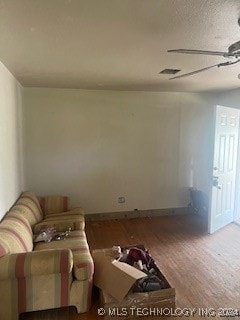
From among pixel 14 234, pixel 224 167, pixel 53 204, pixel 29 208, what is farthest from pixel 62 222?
pixel 224 167

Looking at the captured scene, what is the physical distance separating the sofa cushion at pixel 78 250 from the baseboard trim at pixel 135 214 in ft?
4.77

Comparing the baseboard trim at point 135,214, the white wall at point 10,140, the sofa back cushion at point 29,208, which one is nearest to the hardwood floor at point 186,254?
the baseboard trim at point 135,214

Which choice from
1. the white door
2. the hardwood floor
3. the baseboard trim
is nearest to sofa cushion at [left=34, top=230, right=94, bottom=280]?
the hardwood floor

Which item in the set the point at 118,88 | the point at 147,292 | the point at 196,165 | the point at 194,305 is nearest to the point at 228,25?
the point at 147,292

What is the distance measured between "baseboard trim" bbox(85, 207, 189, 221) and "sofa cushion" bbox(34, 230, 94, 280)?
1454mm

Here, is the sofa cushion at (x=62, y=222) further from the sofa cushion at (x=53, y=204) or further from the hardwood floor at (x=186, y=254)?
the hardwood floor at (x=186, y=254)

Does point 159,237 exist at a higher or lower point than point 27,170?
lower

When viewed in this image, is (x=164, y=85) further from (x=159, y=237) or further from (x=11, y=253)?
(x=11, y=253)

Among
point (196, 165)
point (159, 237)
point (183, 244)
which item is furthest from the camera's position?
point (196, 165)

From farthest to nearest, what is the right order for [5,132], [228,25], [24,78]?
[24,78]
[5,132]
[228,25]

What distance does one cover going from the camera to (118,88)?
4.16 metres

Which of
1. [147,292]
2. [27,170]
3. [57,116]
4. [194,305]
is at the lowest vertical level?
[194,305]

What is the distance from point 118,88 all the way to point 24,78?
151cm

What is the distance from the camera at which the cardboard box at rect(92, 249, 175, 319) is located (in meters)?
2.13
